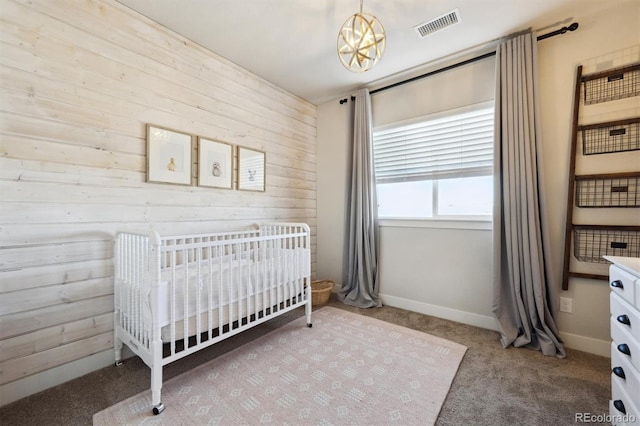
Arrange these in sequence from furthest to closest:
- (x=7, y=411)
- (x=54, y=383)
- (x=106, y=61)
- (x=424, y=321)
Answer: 1. (x=424, y=321)
2. (x=106, y=61)
3. (x=54, y=383)
4. (x=7, y=411)

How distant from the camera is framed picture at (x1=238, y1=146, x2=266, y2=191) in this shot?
259 cm

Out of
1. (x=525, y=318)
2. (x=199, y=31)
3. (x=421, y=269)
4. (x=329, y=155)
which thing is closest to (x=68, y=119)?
(x=199, y=31)

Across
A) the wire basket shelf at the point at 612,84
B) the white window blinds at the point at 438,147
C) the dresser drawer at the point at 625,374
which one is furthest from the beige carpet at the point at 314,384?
the wire basket shelf at the point at 612,84

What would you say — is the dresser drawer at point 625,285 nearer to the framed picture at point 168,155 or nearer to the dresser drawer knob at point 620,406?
the dresser drawer knob at point 620,406

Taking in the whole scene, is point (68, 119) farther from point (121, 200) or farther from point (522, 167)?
point (522, 167)

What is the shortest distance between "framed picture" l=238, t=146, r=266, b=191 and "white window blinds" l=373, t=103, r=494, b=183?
1283 mm

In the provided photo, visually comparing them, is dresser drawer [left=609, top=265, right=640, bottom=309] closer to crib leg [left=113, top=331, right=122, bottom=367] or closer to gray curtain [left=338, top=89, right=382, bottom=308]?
gray curtain [left=338, top=89, right=382, bottom=308]

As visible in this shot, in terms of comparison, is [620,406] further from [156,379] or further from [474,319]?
[156,379]

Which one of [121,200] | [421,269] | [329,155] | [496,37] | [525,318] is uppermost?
[496,37]

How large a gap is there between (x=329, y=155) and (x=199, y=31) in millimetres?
1830

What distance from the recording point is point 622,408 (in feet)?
3.65

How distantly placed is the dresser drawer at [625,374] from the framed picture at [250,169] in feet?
8.72

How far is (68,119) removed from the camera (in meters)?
1.59

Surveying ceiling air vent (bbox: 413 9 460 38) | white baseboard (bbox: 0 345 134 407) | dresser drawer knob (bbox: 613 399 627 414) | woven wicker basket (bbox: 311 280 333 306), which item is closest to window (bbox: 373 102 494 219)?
ceiling air vent (bbox: 413 9 460 38)
